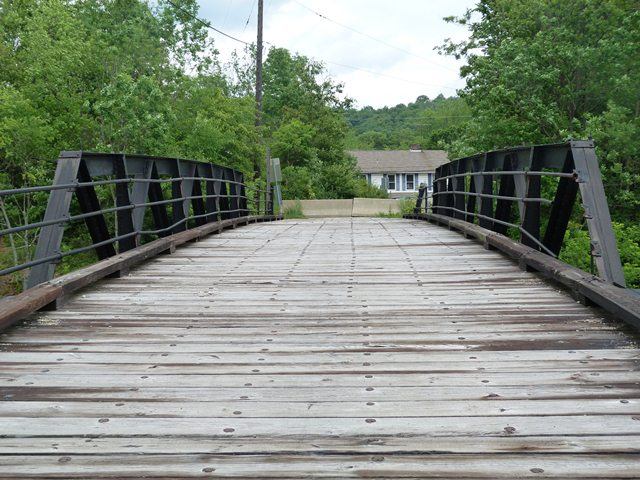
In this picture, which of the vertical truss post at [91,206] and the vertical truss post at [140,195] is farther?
the vertical truss post at [140,195]

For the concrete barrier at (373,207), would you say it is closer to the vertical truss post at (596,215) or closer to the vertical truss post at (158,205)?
the vertical truss post at (158,205)

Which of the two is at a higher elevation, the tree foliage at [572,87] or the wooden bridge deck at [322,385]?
the tree foliage at [572,87]

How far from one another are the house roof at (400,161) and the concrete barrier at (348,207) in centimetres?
2830

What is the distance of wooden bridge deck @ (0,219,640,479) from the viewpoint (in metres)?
2.57

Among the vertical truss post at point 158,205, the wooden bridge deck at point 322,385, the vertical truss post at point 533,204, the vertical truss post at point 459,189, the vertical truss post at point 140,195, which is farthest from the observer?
the vertical truss post at point 459,189

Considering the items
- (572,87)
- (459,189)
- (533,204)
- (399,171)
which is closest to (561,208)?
(533,204)

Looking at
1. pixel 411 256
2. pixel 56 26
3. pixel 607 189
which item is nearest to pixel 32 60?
pixel 56 26

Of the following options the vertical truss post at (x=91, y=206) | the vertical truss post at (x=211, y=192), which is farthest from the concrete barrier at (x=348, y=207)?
the vertical truss post at (x=91, y=206)

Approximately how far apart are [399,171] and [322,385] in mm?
67862

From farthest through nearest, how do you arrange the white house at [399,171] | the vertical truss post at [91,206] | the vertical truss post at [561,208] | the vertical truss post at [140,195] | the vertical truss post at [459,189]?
the white house at [399,171] → the vertical truss post at [459,189] → the vertical truss post at [140,195] → the vertical truss post at [91,206] → the vertical truss post at [561,208]

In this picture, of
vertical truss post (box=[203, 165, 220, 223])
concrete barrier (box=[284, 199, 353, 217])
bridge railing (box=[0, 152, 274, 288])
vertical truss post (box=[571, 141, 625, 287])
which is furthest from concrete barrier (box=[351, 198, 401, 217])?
vertical truss post (box=[571, 141, 625, 287])

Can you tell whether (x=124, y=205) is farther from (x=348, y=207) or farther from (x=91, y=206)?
(x=348, y=207)

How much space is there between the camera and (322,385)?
11.3 ft

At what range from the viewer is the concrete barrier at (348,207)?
39.8 meters
